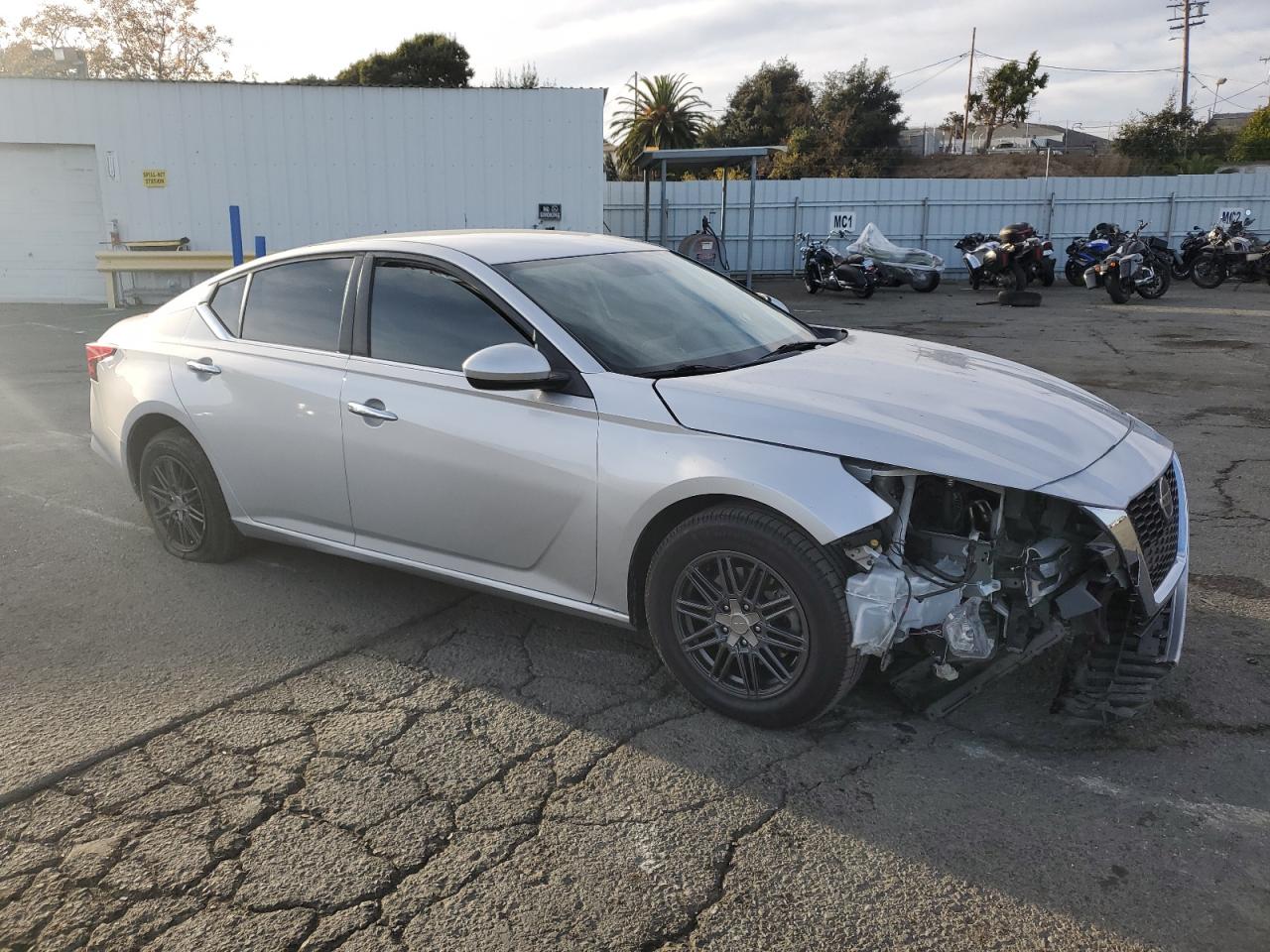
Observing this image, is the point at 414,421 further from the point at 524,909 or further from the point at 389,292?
the point at 524,909

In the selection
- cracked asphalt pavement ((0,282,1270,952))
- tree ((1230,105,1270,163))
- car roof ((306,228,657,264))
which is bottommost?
cracked asphalt pavement ((0,282,1270,952))

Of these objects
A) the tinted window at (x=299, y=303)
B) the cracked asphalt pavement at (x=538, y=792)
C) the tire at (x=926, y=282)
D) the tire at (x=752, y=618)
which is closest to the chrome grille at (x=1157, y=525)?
the cracked asphalt pavement at (x=538, y=792)

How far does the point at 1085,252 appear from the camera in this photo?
21.1 m

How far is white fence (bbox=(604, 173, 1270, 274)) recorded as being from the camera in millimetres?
23594

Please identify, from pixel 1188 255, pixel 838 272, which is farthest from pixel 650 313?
pixel 1188 255

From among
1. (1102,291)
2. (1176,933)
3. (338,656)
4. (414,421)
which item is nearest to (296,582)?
(338,656)

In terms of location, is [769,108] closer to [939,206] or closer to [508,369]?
[939,206]

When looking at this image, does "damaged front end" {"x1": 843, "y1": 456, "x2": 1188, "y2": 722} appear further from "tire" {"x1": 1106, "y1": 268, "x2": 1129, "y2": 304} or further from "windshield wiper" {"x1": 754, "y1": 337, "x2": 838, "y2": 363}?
"tire" {"x1": 1106, "y1": 268, "x2": 1129, "y2": 304}

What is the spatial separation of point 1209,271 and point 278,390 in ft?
68.6

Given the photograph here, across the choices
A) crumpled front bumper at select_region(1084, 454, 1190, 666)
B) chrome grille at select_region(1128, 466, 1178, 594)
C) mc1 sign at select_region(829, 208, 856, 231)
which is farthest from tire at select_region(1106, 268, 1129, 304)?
chrome grille at select_region(1128, 466, 1178, 594)

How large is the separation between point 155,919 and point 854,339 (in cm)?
346

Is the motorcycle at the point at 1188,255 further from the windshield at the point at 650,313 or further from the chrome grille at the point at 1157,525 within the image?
the chrome grille at the point at 1157,525

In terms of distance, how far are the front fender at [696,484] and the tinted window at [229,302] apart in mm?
2239

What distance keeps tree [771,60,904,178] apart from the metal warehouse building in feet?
100
